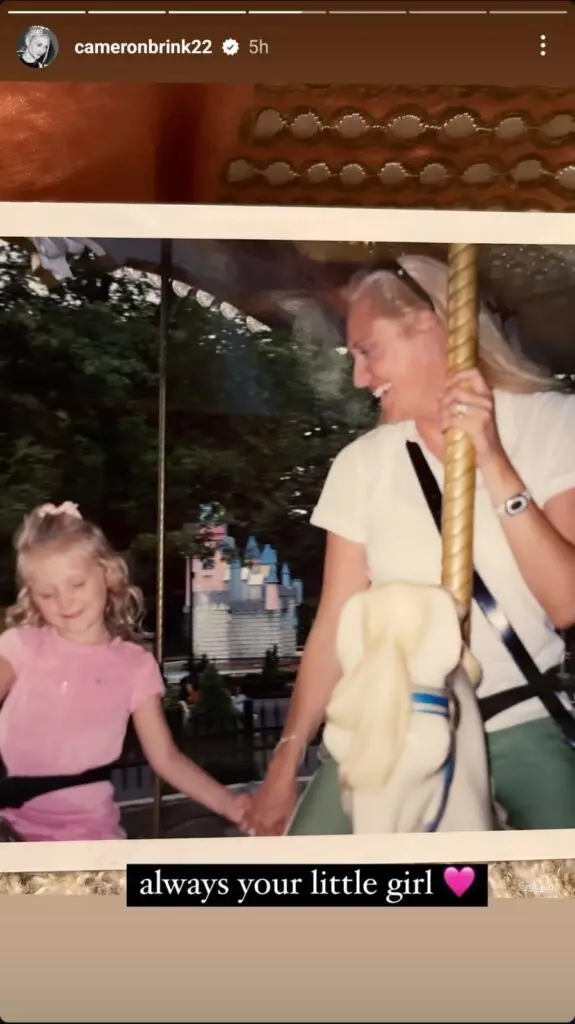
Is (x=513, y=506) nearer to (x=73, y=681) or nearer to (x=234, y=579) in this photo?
(x=234, y=579)

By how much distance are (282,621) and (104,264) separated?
34cm

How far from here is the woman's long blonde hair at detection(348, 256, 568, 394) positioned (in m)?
0.68

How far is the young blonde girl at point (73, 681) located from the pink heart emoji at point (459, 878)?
201 millimetres

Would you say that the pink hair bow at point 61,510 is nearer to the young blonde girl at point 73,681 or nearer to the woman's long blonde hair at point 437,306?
the young blonde girl at point 73,681

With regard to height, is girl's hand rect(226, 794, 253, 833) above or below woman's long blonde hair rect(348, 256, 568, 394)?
below

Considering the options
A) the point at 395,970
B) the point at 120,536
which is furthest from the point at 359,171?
the point at 395,970

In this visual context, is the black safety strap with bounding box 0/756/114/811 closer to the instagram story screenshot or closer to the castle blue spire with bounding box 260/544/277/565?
the instagram story screenshot

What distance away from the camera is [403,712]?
661 mm

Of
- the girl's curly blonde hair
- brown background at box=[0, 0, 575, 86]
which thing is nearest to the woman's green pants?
the girl's curly blonde hair

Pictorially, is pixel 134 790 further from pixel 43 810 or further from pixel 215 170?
pixel 215 170

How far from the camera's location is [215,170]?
0.68m

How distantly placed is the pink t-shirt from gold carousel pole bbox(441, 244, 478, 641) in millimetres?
270

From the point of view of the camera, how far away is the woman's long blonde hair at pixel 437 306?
2.22 ft

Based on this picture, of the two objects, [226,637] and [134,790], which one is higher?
[226,637]
